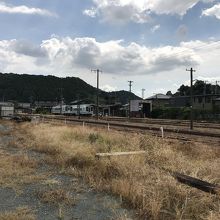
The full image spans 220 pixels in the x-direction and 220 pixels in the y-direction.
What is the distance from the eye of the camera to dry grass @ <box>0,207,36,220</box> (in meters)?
7.68

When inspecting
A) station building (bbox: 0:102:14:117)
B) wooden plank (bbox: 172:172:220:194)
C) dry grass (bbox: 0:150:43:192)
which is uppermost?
station building (bbox: 0:102:14:117)

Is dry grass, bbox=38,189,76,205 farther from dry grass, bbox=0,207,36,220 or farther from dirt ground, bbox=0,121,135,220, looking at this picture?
dry grass, bbox=0,207,36,220

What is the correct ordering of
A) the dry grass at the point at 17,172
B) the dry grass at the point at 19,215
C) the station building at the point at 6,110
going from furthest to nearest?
the station building at the point at 6,110, the dry grass at the point at 17,172, the dry grass at the point at 19,215

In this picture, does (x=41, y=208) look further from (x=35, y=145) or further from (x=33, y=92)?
(x=33, y=92)

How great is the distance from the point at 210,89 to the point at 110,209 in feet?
378

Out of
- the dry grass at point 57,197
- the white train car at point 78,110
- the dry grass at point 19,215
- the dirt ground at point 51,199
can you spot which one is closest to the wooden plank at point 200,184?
the dirt ground at point 51,199

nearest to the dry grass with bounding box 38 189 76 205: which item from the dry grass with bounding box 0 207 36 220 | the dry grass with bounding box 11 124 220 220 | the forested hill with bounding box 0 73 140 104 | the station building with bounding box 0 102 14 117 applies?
the dry grass with bounding box 0 207 36 220

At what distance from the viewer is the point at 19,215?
26.2ft

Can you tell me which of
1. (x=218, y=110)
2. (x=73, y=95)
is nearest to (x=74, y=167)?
(x=218, y=110)

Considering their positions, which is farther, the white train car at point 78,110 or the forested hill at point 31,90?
the forested hill at point 31,90

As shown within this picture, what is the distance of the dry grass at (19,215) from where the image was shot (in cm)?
768

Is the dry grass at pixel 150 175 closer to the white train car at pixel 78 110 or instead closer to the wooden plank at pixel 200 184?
the wooden plank at pixel 200 184

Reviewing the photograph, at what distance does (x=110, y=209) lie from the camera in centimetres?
868

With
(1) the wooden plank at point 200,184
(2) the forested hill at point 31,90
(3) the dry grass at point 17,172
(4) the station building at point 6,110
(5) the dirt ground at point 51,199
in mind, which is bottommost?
(5) the dirt ground at point 51,199
